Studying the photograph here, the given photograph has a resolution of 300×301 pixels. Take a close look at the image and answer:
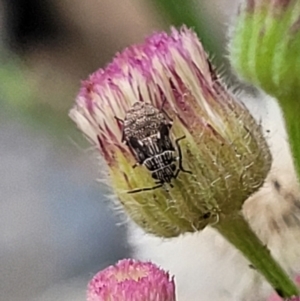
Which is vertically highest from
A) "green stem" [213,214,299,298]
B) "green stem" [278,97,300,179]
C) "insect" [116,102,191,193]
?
"insect" [116,102,191,193]

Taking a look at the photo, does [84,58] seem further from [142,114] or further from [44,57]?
[142,114]

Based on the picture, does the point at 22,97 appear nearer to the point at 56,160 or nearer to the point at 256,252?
the point at 56,160

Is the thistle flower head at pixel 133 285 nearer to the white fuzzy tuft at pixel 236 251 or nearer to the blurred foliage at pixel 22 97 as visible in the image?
the white fuzzy tuft at pixel 236 251

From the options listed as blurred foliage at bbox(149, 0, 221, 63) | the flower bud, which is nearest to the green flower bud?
the flower bud

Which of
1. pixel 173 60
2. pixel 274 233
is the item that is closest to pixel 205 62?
pixel 173 60

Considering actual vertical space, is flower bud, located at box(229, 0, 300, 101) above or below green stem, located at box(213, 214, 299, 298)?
above

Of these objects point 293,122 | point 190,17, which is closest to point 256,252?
point 293,122

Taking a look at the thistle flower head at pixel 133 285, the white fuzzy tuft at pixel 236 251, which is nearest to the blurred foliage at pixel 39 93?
the white fuzzy tuft at pixel 236 251

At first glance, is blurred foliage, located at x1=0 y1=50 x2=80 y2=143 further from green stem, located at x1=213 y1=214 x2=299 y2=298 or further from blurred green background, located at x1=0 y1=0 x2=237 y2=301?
green stem, located at x1=213 y1=214 x2=299 y2=298
